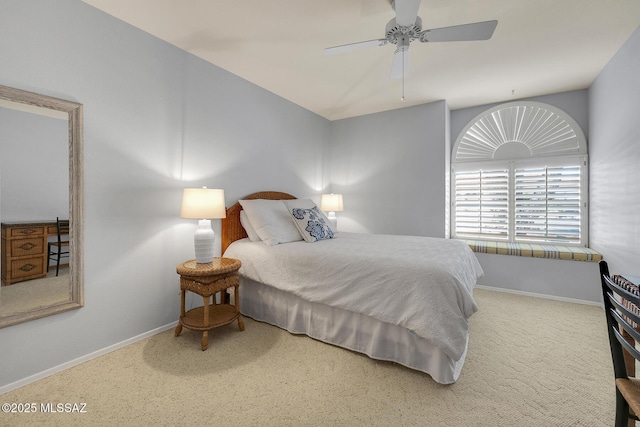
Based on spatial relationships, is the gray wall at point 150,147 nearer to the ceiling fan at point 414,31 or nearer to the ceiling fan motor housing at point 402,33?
the ceiling fan at point 414,31

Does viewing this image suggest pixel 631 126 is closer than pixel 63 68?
No

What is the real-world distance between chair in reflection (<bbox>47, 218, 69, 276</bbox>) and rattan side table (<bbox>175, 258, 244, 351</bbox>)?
73 centimetres

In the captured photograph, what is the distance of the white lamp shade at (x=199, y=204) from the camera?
7.54 feet

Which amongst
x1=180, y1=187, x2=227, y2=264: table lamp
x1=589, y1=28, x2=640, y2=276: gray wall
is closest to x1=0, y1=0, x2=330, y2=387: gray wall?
x1=180, y1=187, x2=227, y2=264: table lamp

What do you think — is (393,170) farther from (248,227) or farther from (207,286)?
(207,286)

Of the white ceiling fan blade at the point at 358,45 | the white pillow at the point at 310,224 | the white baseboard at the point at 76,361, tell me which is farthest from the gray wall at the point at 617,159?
the white baseboard at the point at 76,361

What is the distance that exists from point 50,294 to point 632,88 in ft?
15.5

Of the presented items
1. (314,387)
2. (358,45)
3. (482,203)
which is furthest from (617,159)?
(314,387)

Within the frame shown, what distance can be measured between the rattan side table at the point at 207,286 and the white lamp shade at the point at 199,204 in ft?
1.36

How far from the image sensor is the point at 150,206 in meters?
2.38

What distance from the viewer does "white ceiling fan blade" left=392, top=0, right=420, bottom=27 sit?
1.68 m

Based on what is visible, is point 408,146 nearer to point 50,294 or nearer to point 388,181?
point 388,181

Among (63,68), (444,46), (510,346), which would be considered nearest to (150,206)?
(63,68)

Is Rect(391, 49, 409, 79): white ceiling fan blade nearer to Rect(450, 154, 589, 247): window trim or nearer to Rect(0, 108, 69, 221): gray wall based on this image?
Rect(450, 154, 589, 247): window trim
